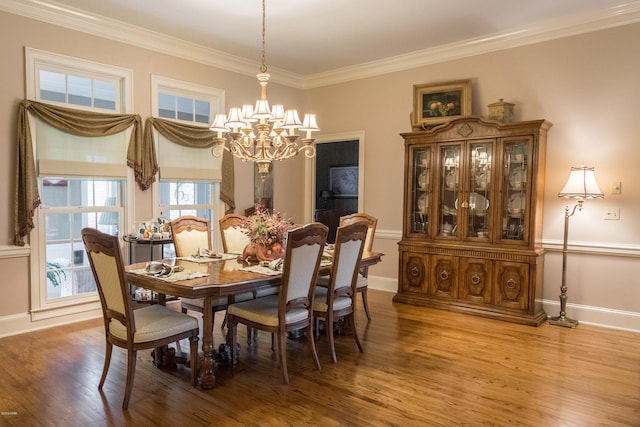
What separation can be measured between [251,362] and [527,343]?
7.67ft

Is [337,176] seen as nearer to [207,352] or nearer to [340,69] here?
[340,69]

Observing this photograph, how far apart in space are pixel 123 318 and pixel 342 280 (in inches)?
61.6

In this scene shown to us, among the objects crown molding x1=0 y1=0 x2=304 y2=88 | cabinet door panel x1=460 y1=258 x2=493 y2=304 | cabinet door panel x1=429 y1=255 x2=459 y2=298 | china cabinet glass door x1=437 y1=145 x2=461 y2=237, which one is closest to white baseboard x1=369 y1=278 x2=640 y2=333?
cabinet door panel x1=460 y1=258 x2=493 y2=304

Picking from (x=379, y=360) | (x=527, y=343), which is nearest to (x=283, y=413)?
(x=379, y=360)

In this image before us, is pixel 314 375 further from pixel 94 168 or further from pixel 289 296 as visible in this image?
pixel 94 168

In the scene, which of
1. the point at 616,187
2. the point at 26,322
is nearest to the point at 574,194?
the point at 616,187

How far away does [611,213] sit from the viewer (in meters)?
4.24

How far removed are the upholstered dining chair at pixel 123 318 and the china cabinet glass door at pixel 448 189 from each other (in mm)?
3045

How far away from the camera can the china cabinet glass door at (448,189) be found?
4.81 meters

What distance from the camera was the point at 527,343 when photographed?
3.79 metres

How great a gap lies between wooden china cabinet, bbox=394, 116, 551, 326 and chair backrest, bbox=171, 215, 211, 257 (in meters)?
2.26

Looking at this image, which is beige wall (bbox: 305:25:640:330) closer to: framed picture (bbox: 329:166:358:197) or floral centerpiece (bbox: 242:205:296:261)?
floral centerpiece (bbox: 242:205:296:261)

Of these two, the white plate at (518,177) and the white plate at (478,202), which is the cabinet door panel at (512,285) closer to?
the white plate at (478,202)

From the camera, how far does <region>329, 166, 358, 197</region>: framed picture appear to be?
8258mm
